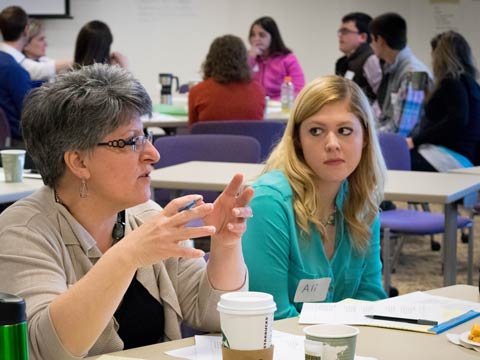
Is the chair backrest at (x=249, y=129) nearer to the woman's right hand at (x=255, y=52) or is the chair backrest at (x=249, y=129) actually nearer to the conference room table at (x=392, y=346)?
the woman's right hand at (x=255, y=52)

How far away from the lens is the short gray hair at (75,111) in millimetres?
2049

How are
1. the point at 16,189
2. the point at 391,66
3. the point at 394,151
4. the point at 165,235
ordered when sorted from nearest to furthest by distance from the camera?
the point at 165,235 → the point at 16,189 → the point at 394,151 → the point at 391,66

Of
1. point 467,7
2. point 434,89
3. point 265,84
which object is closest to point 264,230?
point 434,89

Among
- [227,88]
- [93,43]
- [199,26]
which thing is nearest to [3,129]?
[93,43]

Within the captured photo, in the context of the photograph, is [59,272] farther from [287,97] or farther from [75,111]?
[287,97]

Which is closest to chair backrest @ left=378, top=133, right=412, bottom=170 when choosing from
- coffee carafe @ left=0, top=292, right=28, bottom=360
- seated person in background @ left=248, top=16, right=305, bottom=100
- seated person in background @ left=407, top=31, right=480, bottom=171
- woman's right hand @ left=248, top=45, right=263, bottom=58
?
seated person in background @ left=407, top=31, right=480, bottom=171

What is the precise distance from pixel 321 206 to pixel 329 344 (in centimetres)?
129

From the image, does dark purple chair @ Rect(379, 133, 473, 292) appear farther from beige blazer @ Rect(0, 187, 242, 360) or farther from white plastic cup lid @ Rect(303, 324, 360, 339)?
white plastic cup lid @ Rect(303, 324, 360, 339)

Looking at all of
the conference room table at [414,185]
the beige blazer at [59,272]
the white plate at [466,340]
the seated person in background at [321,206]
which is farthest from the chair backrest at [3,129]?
the white plate at [466,340]

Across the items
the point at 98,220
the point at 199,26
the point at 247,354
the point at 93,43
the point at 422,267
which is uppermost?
the point at 199,26

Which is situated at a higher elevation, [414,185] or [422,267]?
[414,185]

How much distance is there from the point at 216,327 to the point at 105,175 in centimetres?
45

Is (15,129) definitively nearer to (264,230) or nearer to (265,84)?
(265,84)

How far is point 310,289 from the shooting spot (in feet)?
9.18
